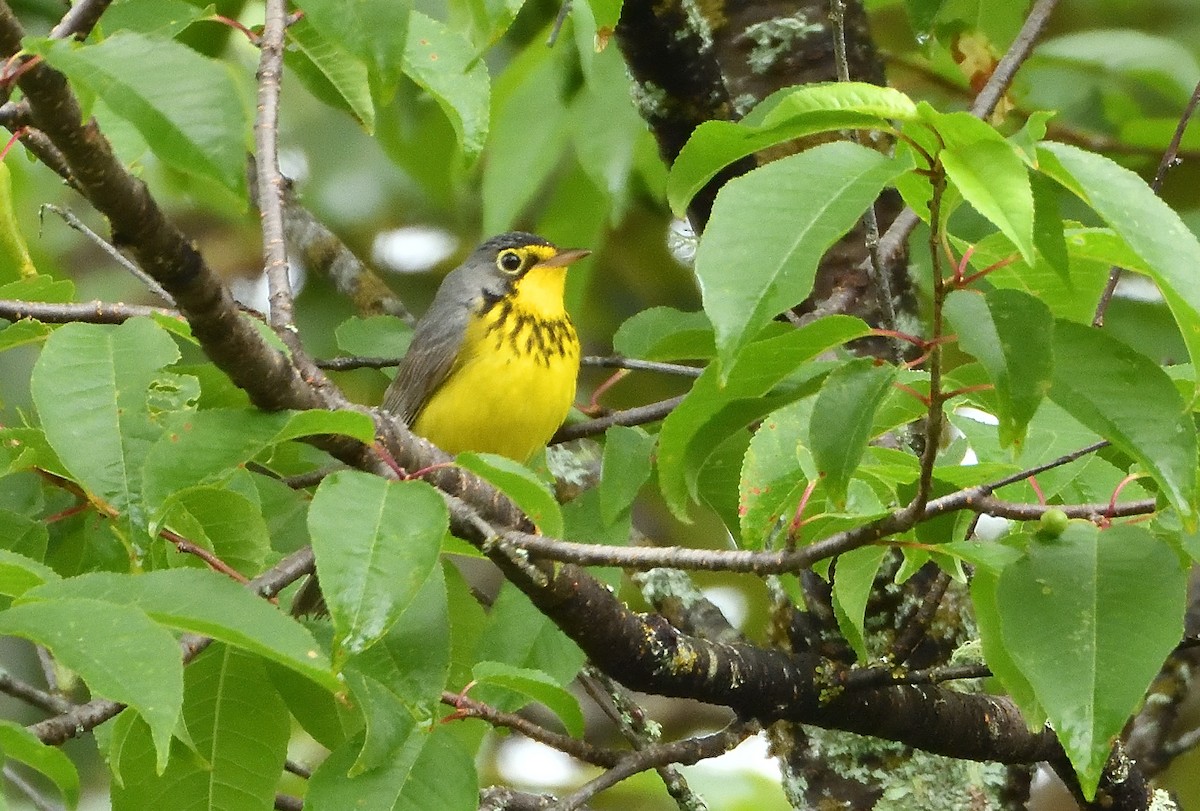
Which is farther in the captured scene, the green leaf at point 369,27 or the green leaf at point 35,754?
the green leaf at point 369,27

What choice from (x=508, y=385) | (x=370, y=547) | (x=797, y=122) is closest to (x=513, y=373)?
(x=508, y=385)

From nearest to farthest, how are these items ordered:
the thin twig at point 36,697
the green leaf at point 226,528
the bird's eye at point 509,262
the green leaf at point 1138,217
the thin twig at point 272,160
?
the green leaf at point 1138,217 → the green leaf at point 226,528 → the thin twig at point 272,160 → the thin twig at point 36,697 → the bird's eye at point 509,262

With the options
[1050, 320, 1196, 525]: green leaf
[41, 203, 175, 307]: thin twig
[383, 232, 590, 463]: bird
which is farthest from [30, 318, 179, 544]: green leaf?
[383, 232, 590, 463]: bird

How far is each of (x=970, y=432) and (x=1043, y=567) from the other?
1.68 ft

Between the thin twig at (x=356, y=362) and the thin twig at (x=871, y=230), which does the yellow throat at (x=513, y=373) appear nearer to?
the thin twig at (x=356, y=362)

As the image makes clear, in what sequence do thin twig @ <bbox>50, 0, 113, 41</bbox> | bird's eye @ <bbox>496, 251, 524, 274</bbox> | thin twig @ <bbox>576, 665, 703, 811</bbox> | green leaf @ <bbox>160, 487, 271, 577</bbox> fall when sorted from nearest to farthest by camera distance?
thin twig @ <bbox>50, 0, 113, 41</bbox> → green leaf @ <bbox>160, 487, 271, 577</bbox> → thin twig @ <bbox>576, 665, 703, 811</bbox> → bird's eye @ <bbox>496, 251, 524, 274</bbox>

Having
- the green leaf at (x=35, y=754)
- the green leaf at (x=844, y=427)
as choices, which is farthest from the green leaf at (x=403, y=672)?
the green leaf at (x=844, y=427)

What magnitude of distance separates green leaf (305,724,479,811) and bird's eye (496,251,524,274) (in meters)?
3.30

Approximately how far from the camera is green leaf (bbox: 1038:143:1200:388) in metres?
1.60

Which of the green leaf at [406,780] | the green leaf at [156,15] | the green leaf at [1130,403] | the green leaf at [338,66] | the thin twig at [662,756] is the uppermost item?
the green leaf at [156,15]

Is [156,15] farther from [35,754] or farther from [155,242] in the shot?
[35,754]

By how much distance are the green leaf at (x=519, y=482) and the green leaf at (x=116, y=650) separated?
50cm

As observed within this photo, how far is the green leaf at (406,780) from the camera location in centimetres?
222

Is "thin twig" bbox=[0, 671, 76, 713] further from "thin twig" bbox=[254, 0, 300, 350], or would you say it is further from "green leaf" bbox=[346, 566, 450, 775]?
"green leaf" bbox=[346, 566, 450, 775]
